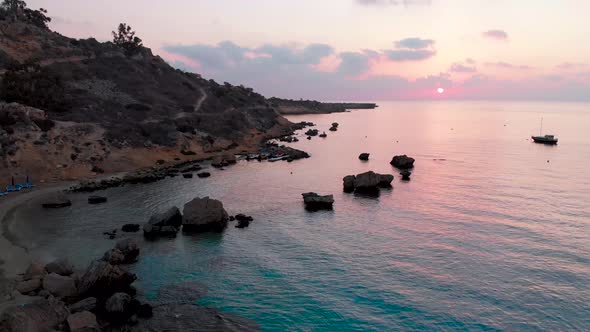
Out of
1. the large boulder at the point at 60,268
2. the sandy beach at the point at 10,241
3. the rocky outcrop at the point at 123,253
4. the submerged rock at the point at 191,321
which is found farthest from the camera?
the rocky outcrop at the point at 123,253

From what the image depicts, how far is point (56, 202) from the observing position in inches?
2714

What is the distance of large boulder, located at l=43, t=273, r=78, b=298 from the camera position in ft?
126

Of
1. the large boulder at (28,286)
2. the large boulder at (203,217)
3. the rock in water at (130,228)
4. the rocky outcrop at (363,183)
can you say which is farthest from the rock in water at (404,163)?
the large boulder at (28,286)

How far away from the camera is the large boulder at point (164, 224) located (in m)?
57.3

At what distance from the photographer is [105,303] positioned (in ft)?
119

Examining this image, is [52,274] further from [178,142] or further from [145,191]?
[178,142]

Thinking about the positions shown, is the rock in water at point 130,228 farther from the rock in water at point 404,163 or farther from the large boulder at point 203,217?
the rock in water at point 404,163

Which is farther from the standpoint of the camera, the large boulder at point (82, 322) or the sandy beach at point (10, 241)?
the sandy beach at point (10, 241)

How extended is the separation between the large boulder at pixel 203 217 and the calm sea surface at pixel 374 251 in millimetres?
2927

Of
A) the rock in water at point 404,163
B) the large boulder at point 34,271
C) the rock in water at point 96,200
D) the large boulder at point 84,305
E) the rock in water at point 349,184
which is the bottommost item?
the large boulder at point 84,305

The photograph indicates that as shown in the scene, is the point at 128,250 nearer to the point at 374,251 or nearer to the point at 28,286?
the point at 28,286

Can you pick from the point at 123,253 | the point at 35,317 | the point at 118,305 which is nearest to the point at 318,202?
the point at 123,253

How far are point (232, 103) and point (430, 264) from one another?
161 m

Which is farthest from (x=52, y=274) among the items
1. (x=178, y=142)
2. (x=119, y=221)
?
(x=178, y=142)
